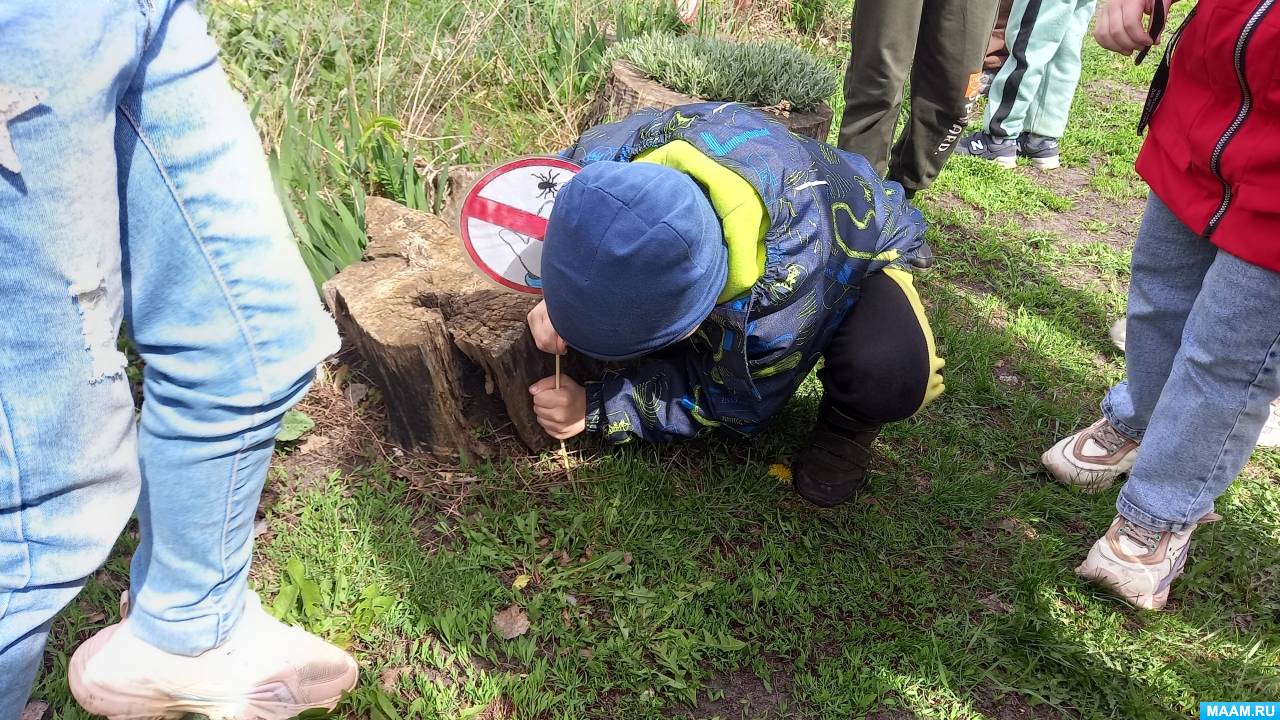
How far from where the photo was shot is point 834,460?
86.4 inches

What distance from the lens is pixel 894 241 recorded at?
6.98 ft

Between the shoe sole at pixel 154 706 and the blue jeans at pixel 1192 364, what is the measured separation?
1.83 meters

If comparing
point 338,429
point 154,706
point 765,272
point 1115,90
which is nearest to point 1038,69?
point 1115,90

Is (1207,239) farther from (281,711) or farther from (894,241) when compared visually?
(281,711)

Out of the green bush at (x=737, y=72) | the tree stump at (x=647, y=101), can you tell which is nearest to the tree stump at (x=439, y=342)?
the tree stump at (x=647, y=101)

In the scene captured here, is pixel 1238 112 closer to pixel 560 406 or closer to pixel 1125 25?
pixel 1125 25

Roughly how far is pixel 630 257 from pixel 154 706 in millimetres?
1086

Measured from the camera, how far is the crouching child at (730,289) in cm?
151

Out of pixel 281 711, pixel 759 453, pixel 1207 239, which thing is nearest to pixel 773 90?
pixel 759 453

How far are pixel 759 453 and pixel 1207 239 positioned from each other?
1.15 meters

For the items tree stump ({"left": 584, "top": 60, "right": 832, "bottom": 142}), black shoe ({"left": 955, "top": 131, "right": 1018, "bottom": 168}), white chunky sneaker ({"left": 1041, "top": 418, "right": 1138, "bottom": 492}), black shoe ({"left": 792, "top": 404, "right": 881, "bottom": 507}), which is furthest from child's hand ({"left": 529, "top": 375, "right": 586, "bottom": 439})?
black shoe ({"left": 955, "top": 131, "right": 1018, "bottom": 168})

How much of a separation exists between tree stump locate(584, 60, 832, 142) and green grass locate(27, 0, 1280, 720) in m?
1.04

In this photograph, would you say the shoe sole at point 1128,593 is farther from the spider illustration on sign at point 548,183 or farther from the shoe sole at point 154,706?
the shoe sole at point 154,706

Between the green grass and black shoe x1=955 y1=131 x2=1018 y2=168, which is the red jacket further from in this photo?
black shoe x1=955 y1=131 x2=1018 y2=168
